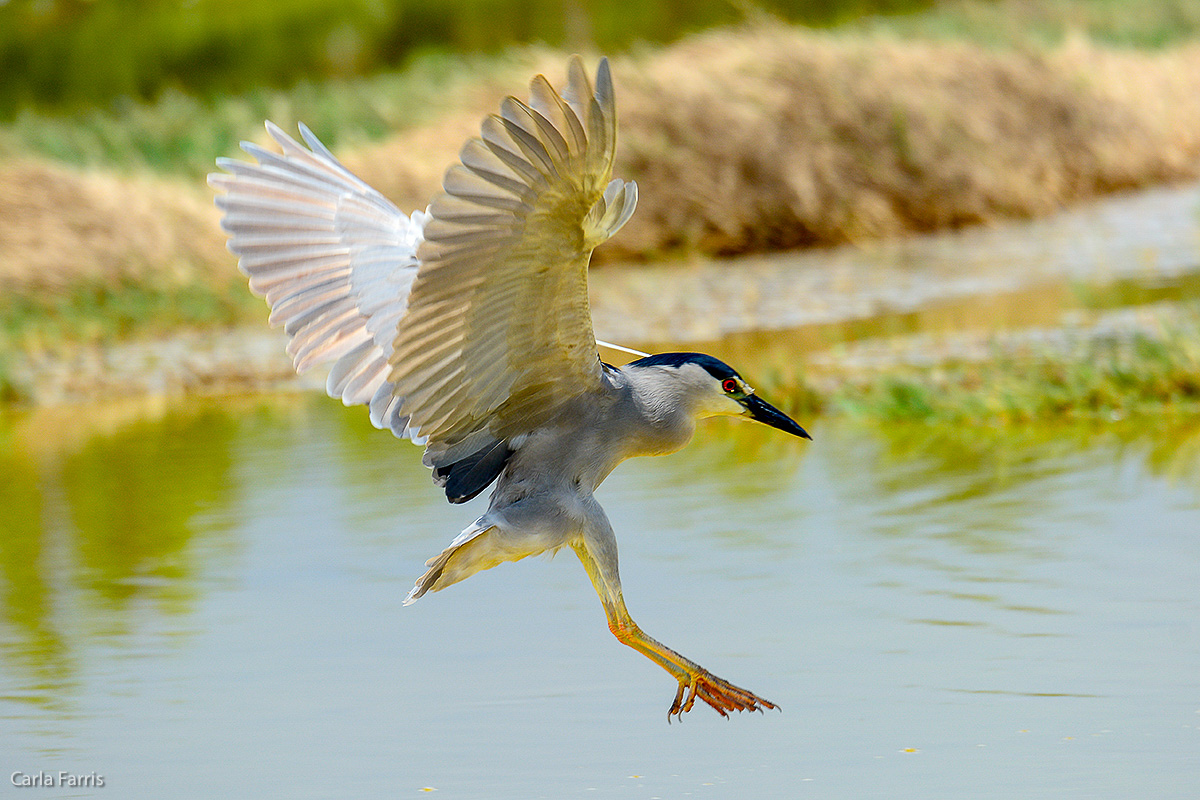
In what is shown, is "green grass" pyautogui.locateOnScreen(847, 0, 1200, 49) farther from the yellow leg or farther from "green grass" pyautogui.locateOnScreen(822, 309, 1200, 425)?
the yellow leg

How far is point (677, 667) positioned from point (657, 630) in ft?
1.77

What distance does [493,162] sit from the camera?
9.73ft

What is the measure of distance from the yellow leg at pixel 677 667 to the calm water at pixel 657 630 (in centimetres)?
7

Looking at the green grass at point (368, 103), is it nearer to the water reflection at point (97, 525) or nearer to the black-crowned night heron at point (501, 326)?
the water reflection at point (97, 525)

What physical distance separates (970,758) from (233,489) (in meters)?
3.53

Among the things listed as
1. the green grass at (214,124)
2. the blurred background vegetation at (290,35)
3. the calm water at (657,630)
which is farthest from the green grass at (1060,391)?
the blurred background vegetation at (290,35)

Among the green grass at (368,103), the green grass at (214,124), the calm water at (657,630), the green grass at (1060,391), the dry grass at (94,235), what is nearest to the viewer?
the calm water at (657,630)

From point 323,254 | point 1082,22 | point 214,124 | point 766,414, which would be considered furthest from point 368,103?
point 766,414

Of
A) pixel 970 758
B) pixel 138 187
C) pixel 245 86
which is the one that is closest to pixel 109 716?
pixel 970 758

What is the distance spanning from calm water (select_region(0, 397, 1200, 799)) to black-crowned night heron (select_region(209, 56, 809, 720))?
0.31m

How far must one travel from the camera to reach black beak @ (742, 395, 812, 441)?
3.70 metres

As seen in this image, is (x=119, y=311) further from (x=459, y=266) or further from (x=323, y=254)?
(x=459, y=266)

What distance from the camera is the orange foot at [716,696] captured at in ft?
11.5

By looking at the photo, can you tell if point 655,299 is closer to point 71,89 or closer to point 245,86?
point 245,86
